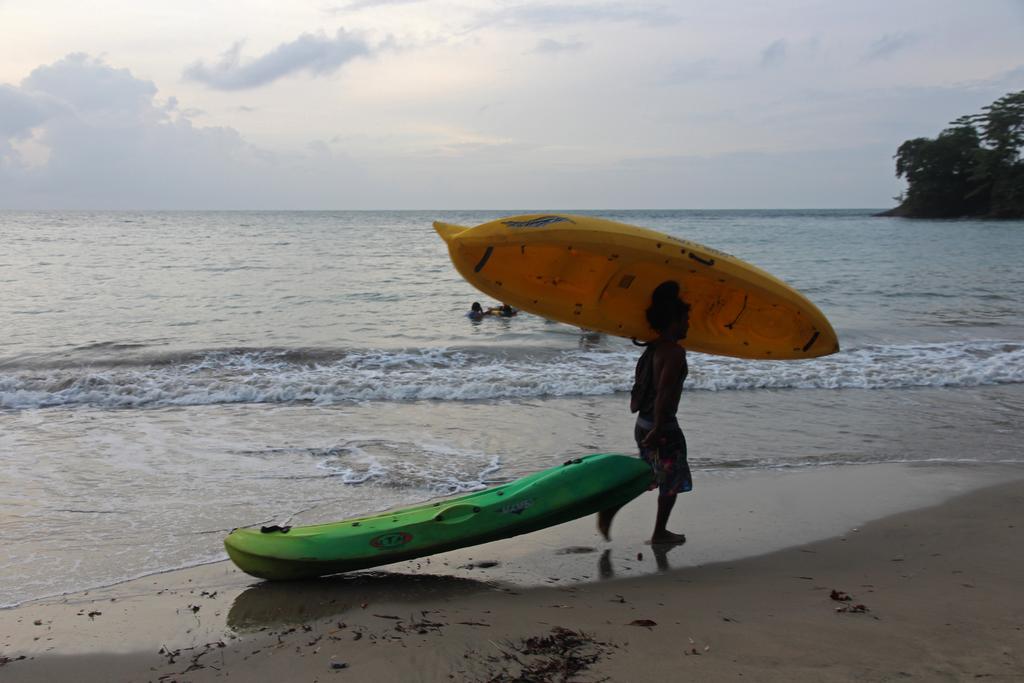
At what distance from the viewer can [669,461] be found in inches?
178

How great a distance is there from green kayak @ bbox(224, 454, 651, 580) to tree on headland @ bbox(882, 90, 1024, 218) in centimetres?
6167

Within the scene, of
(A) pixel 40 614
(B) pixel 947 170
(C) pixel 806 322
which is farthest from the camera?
(B) pixel 947 170

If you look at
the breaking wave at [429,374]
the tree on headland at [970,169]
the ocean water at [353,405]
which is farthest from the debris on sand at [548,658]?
the tree on headland at [970,169]

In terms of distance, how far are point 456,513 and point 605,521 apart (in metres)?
0.91

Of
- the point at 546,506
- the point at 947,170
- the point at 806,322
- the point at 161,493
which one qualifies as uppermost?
the point at 947,170

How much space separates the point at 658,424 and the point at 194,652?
2546 millimetres

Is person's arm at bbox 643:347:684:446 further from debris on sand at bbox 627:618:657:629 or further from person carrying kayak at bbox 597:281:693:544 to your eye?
debris on sand at bbox 627:618:657:629

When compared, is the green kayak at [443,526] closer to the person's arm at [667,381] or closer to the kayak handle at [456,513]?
the kayak handle at [456,513]

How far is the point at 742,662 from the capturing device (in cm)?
302

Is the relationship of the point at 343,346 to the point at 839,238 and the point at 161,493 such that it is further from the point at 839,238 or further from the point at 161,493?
the point at 839,238

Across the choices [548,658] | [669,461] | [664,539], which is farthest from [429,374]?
[548,658]

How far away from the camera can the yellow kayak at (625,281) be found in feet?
16.3

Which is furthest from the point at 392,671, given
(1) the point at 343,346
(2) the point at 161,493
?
(1) the point at 343,346

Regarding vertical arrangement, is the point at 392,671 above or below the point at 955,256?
below
